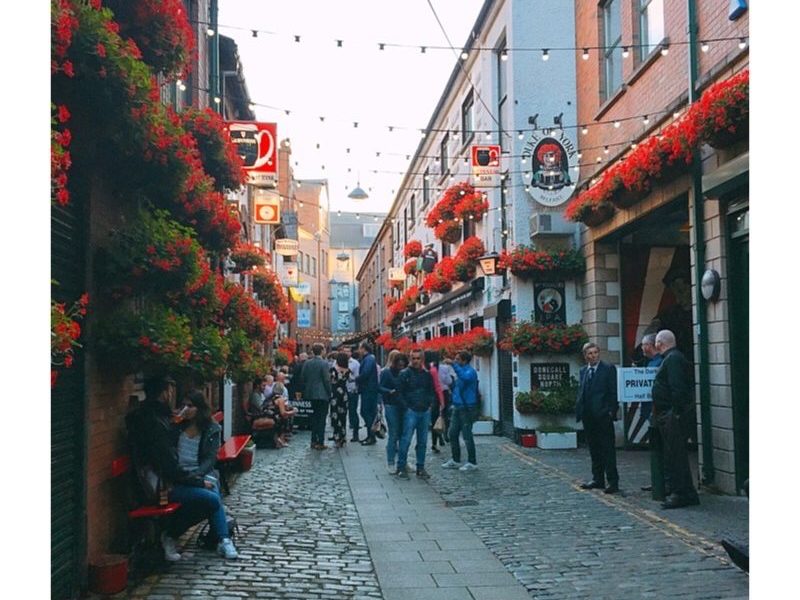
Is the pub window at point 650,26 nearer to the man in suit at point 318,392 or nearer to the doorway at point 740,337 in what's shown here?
the doorway at point 740,337

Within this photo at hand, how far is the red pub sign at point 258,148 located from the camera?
1398 centimetres

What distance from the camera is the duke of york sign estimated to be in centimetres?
1447

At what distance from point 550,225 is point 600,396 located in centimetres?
560

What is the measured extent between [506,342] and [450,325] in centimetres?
896

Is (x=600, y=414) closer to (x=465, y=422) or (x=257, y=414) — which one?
(x=465, y=422)

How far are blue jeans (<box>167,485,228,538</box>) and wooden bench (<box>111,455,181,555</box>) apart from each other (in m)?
0.07

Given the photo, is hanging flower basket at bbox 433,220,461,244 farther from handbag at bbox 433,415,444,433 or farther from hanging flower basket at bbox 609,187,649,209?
hanging flower basket at bbox 609,187,649,209

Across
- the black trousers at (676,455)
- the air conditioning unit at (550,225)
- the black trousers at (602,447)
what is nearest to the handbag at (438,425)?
the air conditioning unit at (550,225)

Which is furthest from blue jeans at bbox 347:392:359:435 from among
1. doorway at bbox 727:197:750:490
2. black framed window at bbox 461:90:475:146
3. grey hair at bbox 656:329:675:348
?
doorway at bbox 727:197:750:490

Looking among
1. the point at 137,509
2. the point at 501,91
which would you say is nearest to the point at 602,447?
the point at 137,509

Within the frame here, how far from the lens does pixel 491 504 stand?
9164 mm

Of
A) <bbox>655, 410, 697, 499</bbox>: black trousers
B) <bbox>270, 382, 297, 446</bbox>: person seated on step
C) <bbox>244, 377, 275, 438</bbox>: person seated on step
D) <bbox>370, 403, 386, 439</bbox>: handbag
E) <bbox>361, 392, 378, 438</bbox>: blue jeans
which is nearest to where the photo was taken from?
<bbox>655, 410, 697, 499</bbox>: black trousers

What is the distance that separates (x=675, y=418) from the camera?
8719mm

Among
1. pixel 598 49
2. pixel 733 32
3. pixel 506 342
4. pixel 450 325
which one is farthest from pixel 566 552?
pixel 450 325
